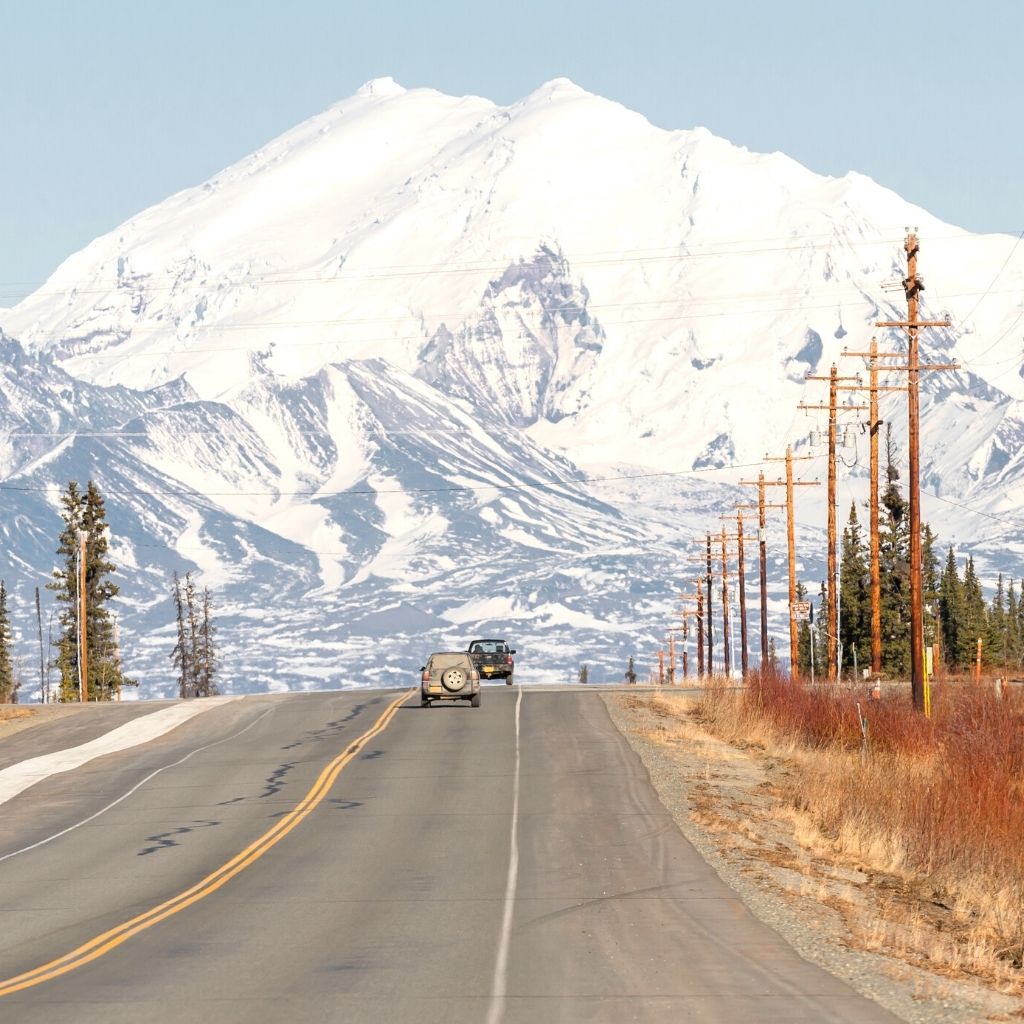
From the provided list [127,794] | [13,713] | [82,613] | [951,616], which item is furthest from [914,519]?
[951,616]

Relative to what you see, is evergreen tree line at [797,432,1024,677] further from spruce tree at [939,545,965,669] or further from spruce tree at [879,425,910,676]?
spruce tree at [939,545,965,669]

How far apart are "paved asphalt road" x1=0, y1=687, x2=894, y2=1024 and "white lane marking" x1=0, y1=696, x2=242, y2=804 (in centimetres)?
92

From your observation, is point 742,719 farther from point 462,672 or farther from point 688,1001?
point 688,1001

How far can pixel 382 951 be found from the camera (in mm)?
19891

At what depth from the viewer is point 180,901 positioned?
23906 millimetres

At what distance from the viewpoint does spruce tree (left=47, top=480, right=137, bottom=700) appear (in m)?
110

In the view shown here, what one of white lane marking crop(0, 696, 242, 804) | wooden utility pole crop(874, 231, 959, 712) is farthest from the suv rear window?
wooden utility pole crop(874, 231, 959, 712)

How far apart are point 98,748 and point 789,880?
2751cm

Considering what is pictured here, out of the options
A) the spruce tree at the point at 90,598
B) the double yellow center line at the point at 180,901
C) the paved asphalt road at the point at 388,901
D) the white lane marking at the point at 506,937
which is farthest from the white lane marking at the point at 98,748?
the spruce tree at the point at 90,598

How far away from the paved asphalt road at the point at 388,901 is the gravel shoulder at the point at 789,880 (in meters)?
0.41

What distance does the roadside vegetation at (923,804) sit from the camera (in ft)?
69.2

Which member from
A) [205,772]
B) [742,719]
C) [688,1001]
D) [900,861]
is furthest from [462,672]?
[688,1001]

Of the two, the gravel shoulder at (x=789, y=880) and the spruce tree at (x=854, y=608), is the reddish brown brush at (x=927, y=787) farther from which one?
the spruce tree at (x=854, y=608)

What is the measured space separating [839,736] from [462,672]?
53.6ft
